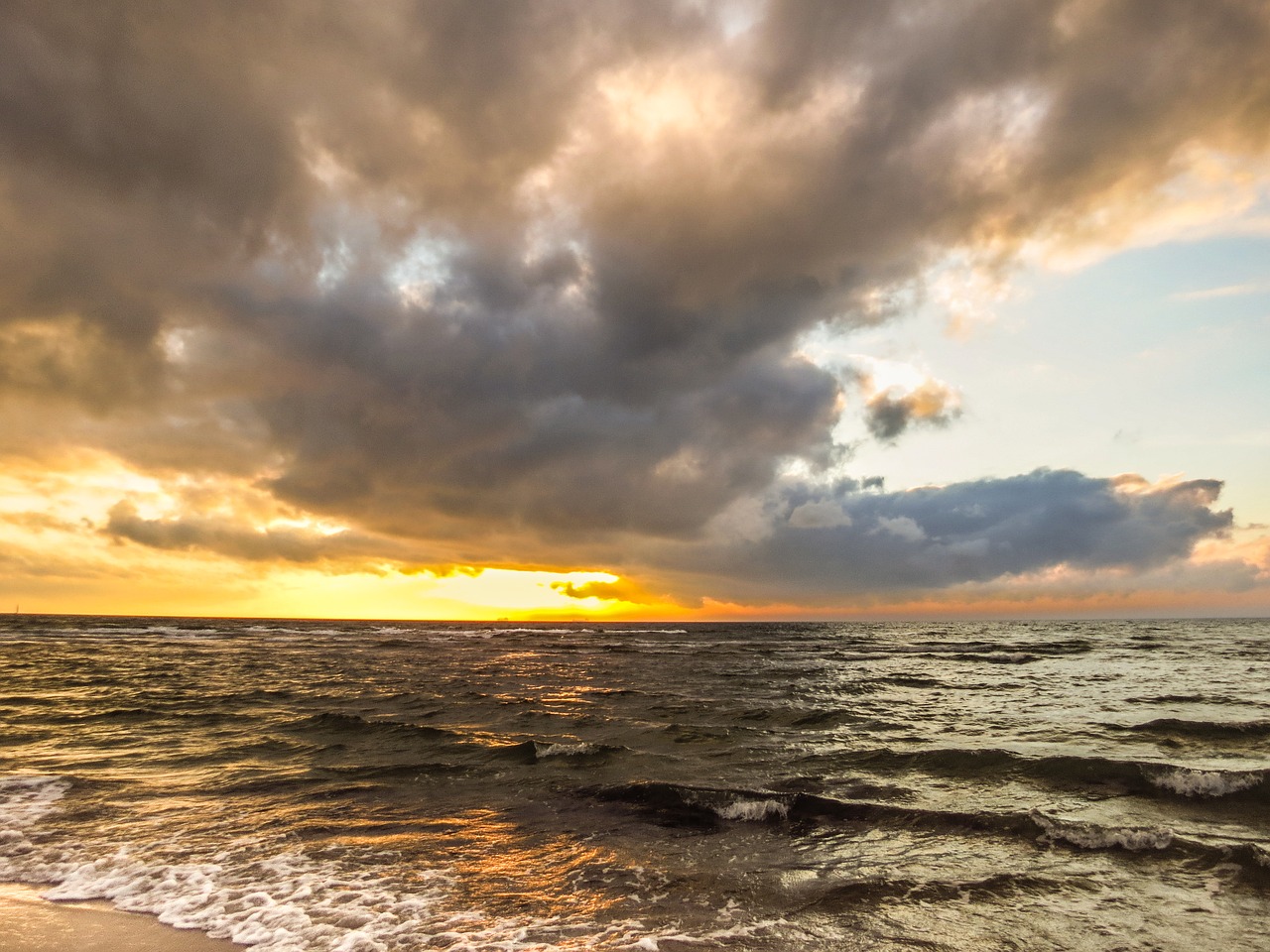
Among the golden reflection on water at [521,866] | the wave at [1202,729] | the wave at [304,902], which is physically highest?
the wave at [304,902]

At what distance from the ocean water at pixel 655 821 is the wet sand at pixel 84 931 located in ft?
0.87

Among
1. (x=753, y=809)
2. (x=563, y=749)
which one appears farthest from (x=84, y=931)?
(x=563, y=749)

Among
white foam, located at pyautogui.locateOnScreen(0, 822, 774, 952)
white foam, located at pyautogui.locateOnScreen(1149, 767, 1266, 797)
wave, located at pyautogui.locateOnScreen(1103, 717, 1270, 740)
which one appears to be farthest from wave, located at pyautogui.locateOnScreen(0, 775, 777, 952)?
wave, located at pyautogui.locateOnScreen(1103, 717, 1270, 740)

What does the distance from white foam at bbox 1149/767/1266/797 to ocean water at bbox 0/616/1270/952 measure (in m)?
0.06

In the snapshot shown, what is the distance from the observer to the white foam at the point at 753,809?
12.0 m

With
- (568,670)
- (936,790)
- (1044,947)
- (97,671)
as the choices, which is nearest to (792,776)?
(936,790)

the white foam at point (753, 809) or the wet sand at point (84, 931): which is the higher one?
the wet sand at point (84, 931)

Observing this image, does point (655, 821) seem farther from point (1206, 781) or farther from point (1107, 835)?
point (1206, 781)

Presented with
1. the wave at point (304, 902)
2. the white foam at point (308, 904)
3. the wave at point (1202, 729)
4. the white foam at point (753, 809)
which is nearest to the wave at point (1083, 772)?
the white foam at point (753, 809)

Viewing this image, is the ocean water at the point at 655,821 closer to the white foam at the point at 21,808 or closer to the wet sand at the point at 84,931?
the white foam at the point at 21,808

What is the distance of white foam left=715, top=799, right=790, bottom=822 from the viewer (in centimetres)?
1196

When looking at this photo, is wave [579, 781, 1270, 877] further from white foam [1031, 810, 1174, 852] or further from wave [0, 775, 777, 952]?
wave [0, 775, 777, 952]

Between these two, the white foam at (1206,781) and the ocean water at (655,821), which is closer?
the ocean water at (655,821)

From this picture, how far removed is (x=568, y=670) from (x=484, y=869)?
35.8m
